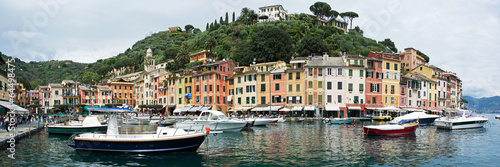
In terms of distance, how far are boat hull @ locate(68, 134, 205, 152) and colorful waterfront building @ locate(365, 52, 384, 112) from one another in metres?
54.0

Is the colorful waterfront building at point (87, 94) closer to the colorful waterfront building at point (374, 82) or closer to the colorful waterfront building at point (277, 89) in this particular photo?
the colorful waterfront building at point (277, 89)

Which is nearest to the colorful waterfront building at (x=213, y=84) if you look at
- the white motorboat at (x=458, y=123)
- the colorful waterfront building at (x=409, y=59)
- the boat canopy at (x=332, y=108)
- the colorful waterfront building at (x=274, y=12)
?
the boat canopy at (x=332, y=108)

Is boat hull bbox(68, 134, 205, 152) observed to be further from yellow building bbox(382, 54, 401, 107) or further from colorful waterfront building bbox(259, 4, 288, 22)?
colorful waterfront building bbox(259, 4, 288, 22)

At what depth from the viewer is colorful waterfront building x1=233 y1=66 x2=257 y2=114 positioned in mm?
75625

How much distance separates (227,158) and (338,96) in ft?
164

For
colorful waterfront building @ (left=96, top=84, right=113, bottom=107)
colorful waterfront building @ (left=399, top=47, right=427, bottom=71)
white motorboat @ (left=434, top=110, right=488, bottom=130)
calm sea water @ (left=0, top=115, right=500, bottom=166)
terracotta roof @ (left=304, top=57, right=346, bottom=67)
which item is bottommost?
calm sea water @ (left=0, top=115, right=500, bottom=166)

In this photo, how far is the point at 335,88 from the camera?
6944 centimetres

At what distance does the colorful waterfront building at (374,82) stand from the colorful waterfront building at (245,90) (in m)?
23.2

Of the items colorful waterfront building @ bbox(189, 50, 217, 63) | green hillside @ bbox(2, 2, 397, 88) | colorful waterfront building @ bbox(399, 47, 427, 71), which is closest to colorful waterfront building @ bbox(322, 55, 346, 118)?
green hillside @ bbox(2, 2, 397, 88)

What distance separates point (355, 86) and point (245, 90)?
23.1 meters

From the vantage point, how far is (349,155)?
24703mm

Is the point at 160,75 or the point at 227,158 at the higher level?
the point at 160,75

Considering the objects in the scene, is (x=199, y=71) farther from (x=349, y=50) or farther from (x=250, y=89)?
(x=349, y=50)

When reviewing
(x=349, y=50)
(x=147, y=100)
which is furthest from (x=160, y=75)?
(x=349, y=50)
